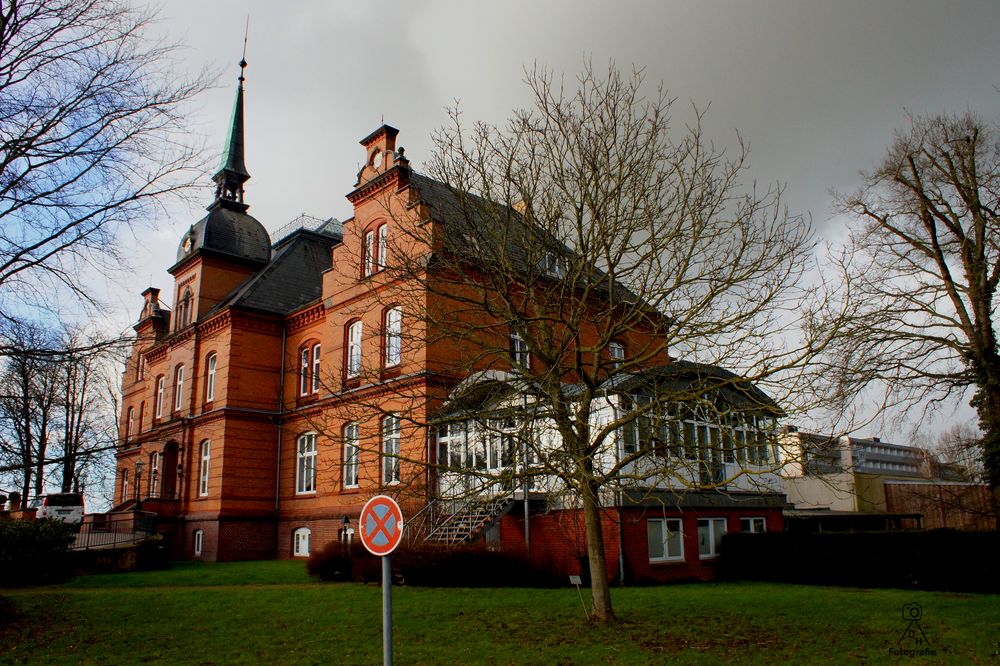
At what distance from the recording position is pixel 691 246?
1145cm

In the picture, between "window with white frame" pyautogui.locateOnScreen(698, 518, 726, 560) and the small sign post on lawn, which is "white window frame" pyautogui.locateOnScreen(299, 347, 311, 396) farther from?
the small sign post on lawn

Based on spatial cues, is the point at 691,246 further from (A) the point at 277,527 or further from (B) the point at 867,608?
(A) the point at 277,527

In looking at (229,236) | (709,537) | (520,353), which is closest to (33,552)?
(520,353)

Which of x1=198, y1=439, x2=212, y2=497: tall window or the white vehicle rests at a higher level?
x1=198, y1=439, x2=212, y2=497: tall window

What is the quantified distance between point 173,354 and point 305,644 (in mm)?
28854

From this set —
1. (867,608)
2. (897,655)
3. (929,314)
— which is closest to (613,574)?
(867,608)

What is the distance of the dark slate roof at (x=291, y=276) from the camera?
106 feet

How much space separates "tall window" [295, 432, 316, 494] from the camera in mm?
29688

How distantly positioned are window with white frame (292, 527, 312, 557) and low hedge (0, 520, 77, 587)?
33.0 feet

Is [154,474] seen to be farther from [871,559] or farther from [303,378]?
[871,559]

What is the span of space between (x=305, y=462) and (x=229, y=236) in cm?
1283

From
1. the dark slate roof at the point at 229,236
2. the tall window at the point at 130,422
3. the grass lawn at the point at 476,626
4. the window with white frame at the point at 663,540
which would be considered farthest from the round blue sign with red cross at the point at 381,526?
the tall window at the point at 130,422

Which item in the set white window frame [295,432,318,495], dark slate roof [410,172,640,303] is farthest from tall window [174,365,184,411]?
dark slate roof [410,172,640,303]

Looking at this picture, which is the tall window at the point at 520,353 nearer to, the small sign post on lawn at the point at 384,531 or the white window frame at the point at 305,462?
the small sign post on lawn at the point at 384,531
